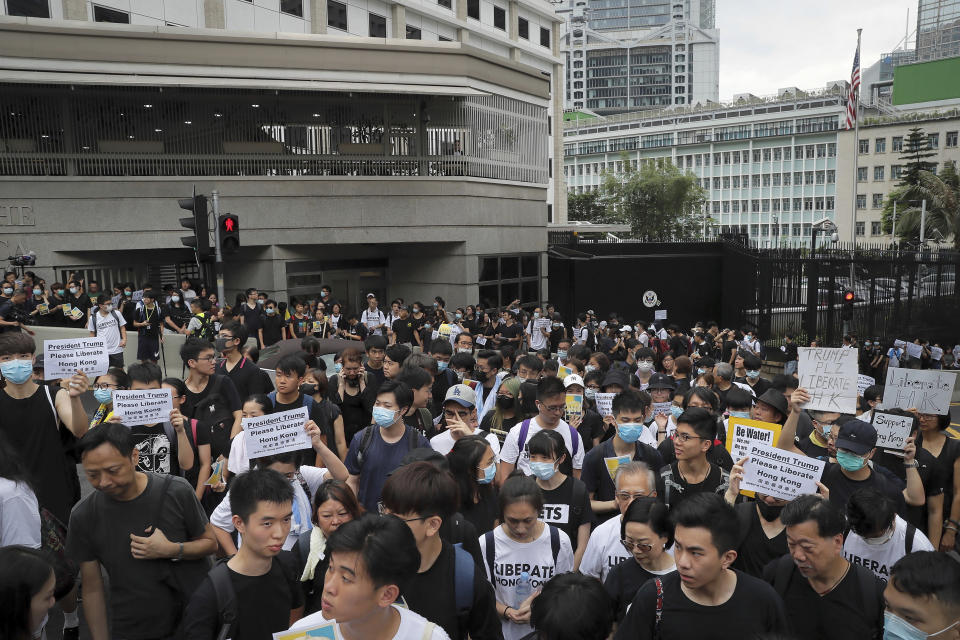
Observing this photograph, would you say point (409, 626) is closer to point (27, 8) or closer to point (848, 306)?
point (848, 306)

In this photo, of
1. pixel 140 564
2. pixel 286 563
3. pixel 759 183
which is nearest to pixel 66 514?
pixel 140 564

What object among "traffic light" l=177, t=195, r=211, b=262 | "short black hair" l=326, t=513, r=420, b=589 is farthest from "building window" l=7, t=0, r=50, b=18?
"short black hair" l=326, t=513, r=420, b=589

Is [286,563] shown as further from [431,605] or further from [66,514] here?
[66,514]

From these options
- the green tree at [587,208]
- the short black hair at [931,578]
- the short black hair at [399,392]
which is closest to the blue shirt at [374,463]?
the short black hair at [399,392]

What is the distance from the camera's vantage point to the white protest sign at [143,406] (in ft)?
16.7

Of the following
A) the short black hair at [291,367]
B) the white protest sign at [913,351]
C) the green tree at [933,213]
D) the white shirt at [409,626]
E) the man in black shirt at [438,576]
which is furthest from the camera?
the green tree at [933,213]

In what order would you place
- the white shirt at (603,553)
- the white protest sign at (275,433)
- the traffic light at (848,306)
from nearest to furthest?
the white shirt at (603,553) < the white protest sign at (275,433) < the traffic light at (848,306)

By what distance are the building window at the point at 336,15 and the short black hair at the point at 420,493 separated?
29520 millimetres

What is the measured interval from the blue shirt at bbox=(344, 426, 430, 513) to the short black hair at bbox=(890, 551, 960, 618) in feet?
10.2

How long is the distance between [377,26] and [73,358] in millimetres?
28768

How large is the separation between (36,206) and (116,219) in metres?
1.85

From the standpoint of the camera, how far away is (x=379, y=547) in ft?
9.00

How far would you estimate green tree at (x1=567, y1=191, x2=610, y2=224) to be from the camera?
63.8 meters

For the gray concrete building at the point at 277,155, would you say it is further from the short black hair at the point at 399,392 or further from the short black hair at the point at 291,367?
the short black hair at the point at 399,392
